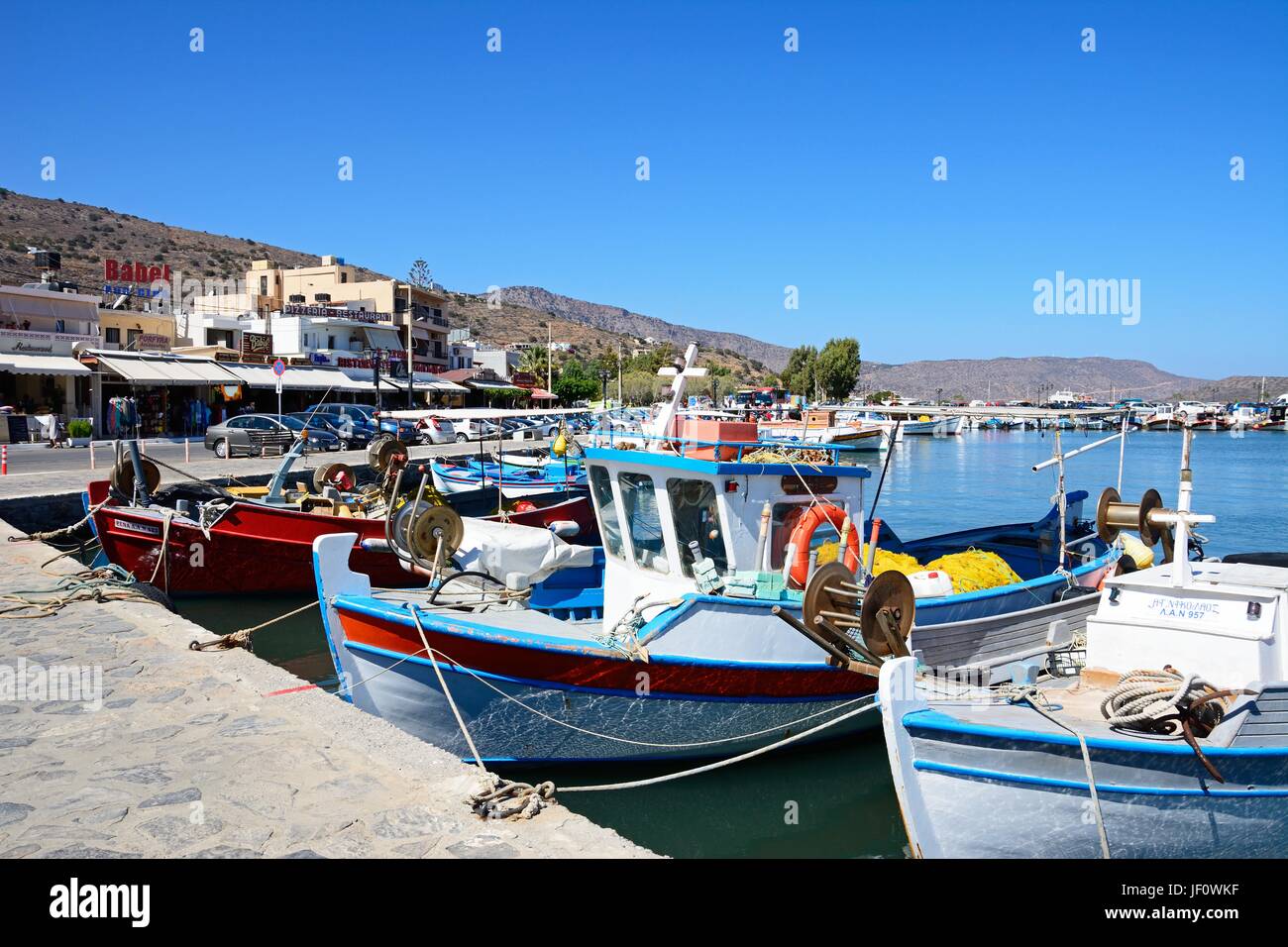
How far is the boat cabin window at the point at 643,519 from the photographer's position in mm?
8680

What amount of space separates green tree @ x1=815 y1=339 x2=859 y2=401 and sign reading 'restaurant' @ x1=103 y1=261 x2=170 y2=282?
7274cm

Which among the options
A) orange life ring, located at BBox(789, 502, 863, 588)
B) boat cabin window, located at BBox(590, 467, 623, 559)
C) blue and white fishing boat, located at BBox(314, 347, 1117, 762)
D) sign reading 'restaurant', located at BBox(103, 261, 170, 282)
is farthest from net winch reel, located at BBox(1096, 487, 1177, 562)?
sign reading 'restaurant', located at BBox(103, 261, 170, 282)

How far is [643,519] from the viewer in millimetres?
8812

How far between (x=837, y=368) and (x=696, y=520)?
101071mm

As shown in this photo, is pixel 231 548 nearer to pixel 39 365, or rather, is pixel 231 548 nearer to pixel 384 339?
pixel 39 365

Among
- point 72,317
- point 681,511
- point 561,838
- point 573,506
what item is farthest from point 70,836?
point 72,317

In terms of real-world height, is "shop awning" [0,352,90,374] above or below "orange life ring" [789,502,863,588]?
above

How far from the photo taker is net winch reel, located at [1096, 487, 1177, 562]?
9664 mm

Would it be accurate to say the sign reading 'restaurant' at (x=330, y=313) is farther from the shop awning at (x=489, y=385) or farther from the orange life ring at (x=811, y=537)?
the orange life ring at (x=811, y=537)

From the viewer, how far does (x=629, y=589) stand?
9.00 meters

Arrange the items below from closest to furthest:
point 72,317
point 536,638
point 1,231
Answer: point 536,638 → point 72,317 → point 1,231

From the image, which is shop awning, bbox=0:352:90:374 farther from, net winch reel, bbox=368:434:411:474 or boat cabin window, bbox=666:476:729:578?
boat cabin window, bbox=666:476:729:578
